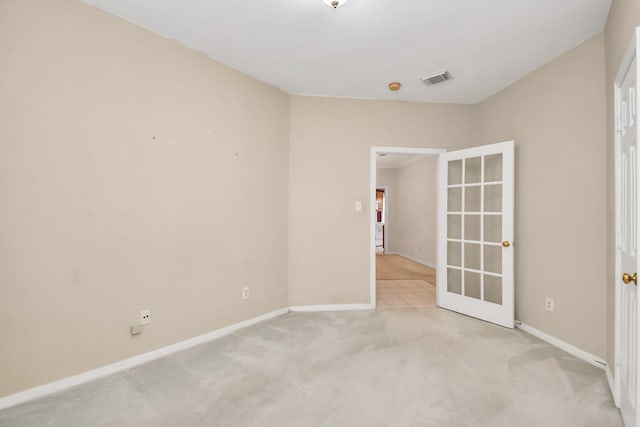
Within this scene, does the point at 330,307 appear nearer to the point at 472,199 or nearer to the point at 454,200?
the point at 454,200

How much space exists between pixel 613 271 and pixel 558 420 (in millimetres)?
1031

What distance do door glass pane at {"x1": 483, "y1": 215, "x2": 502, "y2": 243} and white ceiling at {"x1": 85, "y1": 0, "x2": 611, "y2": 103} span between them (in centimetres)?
141

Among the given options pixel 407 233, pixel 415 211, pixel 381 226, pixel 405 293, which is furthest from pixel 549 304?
pixel 381 226

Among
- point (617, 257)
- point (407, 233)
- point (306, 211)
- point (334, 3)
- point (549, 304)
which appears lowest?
point (549, 304)

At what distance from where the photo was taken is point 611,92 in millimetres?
2139

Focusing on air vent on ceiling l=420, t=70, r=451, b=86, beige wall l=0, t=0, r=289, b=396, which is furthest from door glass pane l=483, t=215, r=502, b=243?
beige wall l=0, t=0, r=289, b=396

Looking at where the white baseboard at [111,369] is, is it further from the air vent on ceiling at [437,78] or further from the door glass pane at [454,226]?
the air vent on ceiling at [437,78]

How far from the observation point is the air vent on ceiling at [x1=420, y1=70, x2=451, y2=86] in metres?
3.06

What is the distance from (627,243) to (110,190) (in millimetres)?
3188

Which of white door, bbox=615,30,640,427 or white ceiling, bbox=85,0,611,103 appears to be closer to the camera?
white door, bbox=615,30,640,427

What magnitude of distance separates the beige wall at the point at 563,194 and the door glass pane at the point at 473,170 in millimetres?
394

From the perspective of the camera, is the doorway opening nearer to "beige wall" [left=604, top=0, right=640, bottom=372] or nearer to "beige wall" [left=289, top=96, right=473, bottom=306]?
"beige wall" [left=289, top=96, right=473, bottom=306]

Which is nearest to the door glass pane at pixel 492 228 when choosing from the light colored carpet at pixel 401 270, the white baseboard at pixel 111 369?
the light colored carpet at pixel 401 270

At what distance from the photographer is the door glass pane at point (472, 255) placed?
Result: 11.5 feet
